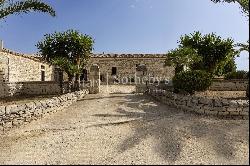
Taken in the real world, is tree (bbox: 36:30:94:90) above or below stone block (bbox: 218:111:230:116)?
above

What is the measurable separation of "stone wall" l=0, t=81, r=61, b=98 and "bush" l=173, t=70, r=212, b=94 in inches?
395

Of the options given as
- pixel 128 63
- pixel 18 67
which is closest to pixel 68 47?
pixel 18 67

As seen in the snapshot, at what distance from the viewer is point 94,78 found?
19984mm

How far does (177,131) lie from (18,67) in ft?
62.0

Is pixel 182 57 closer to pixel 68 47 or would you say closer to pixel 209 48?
pixel 209 48

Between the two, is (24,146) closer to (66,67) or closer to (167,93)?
(167,93)

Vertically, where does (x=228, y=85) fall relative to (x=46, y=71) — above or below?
below

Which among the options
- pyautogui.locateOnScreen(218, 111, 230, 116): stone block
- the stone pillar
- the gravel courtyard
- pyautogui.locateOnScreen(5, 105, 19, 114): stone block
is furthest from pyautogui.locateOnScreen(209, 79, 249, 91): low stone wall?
pyautogui.locateOnScreen(5, 105, 19, 114): stone block

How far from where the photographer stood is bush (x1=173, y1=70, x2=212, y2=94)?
14883 millimetres

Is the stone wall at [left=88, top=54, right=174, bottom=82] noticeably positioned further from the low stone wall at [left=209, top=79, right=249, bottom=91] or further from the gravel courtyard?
the gravel courtyard

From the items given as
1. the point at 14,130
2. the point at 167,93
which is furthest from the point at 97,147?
the point at 167,93

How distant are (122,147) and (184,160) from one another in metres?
1.83

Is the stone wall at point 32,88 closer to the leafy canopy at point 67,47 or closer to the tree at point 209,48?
the leafy canopy at point 67,47

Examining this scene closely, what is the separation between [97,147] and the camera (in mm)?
9148
